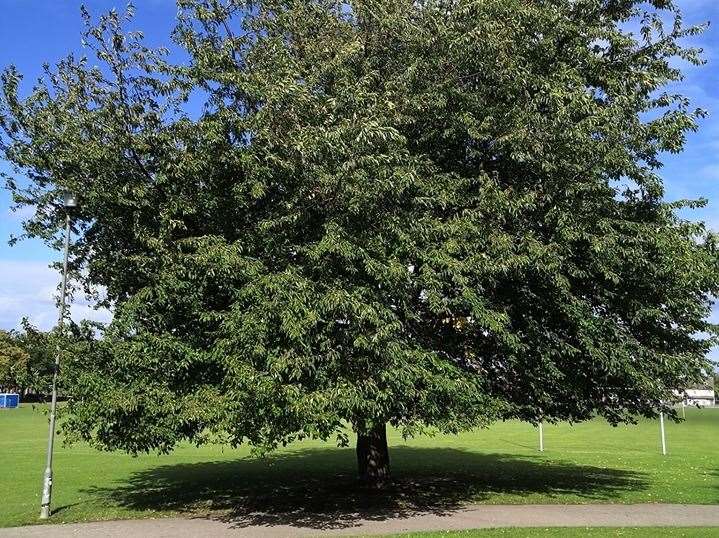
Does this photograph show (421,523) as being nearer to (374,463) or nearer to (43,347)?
(374,463)

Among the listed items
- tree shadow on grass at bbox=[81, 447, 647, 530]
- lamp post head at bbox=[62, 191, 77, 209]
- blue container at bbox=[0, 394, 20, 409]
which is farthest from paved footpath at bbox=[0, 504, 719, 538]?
blue container at bbox=[0, 394, 20, 409]

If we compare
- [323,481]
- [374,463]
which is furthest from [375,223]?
[323,481]

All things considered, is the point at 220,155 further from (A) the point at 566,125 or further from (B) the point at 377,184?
(A) the point at 566,125

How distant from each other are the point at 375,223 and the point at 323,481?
31.4 ft

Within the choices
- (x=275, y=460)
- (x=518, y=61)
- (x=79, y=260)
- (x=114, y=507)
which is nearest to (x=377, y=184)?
(x=518, y=61)

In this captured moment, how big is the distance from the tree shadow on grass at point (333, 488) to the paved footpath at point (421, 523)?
44 cm

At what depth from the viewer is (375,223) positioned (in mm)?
11070

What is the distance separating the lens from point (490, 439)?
3922cm

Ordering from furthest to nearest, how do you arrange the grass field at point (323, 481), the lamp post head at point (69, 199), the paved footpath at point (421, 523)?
the grass field at point (323, 481)
the lamp post head at point (69, 199)
the paved footpath at point (421, 523)

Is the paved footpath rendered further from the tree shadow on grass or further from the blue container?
the blue container

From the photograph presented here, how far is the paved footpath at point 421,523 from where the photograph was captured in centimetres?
1101

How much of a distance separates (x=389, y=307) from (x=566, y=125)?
4552 millimetres

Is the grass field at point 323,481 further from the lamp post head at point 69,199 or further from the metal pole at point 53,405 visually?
the lamp post head at point 69,199

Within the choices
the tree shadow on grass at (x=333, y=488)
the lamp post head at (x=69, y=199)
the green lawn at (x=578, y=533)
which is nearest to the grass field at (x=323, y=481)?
the tree shadow on grass at (x=333, y=488)
